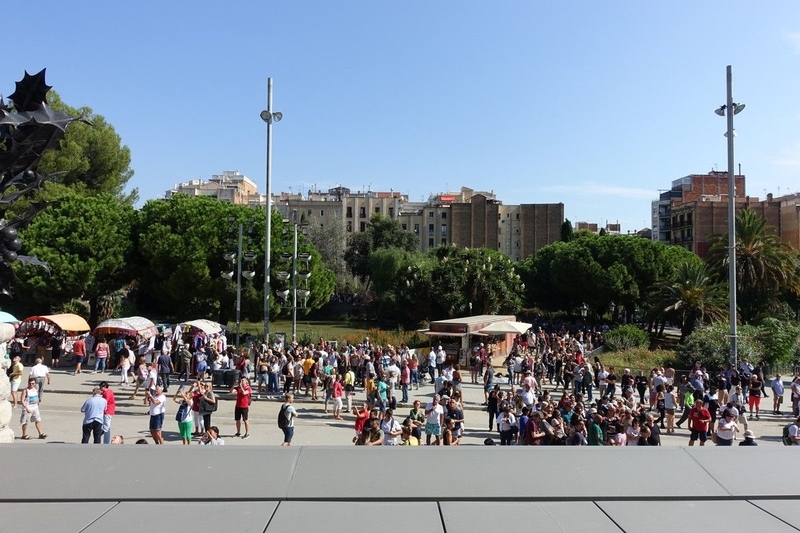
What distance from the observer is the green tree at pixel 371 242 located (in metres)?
76.8

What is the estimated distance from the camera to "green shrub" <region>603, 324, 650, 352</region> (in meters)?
30.0

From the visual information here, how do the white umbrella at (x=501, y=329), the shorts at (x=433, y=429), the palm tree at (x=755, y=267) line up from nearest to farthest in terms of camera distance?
the shorts at (x=433, y=429), the white umbrella at (x=501, y=329), the palm tree at (x=755, y=267)

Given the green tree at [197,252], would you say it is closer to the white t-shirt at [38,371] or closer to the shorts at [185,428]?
the white t-shirt at [38,371]

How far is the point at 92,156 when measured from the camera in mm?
43688

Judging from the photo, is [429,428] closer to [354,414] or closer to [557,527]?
[354,414]

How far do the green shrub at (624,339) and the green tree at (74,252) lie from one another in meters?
26.5

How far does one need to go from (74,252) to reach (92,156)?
541 inches

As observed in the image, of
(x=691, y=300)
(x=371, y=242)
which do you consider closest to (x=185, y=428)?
(x=691, y=300)

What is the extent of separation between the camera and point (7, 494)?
17.8ft

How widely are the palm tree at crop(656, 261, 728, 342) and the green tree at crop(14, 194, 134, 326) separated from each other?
29801 mm

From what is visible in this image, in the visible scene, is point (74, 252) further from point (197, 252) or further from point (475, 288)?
point (475, 288)

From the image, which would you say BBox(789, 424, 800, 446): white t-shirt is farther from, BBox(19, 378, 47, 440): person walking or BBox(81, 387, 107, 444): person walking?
BBox(19, 378, 47, 440): person walking

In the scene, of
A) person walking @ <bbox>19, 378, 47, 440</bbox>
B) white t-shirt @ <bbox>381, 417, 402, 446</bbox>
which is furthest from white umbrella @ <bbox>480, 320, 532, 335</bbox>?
person walking @ <bbox>19, 378, 47, 440</bbox>

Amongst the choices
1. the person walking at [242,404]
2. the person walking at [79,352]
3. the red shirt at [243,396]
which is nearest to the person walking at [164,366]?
the person walking at [79,352]
